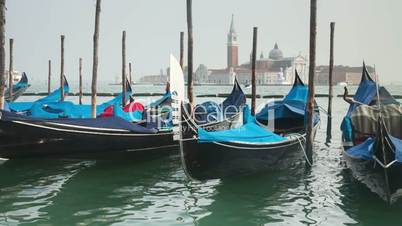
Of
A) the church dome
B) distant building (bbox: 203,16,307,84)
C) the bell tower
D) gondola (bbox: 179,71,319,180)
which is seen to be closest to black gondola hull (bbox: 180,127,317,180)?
gondola (bbox: 179,71,319,180)

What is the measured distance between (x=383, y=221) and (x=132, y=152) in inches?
205

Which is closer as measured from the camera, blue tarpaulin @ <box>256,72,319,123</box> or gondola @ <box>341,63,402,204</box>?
gondola @ <box>341,63,402,204</box>

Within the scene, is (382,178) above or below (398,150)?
below

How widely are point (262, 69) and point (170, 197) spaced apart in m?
137

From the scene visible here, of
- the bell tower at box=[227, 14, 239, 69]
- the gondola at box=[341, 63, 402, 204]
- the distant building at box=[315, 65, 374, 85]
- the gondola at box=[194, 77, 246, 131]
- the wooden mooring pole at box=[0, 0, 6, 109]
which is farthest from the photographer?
the bell tower at box=[227, 14, 239, 69]

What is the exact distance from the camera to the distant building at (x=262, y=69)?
446ft

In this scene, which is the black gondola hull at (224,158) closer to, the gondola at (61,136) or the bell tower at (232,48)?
the gondola at (61,136)

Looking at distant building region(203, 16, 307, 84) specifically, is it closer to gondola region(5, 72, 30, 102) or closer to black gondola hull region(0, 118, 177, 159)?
gondola region(5, 72, 30, 102)

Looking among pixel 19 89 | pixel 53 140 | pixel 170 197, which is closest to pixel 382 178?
pixel 170 197

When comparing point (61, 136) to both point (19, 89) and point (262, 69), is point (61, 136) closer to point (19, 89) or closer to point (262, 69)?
point (19, 89)

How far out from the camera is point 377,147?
6.24 m

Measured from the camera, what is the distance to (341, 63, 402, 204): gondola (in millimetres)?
5977

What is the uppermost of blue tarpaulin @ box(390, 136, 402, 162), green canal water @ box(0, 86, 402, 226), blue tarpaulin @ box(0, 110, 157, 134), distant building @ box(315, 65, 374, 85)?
distant building @ box(315, 65, 374, 85)

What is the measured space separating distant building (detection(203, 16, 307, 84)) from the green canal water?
121m
